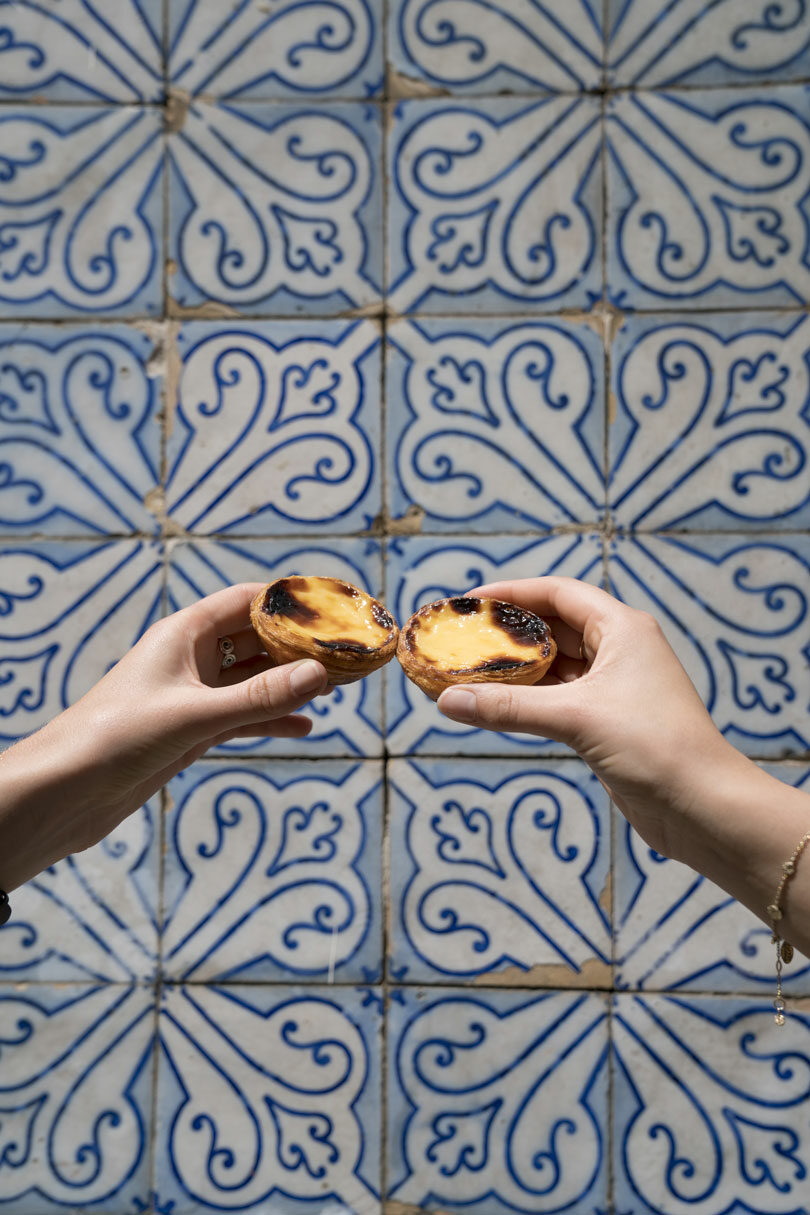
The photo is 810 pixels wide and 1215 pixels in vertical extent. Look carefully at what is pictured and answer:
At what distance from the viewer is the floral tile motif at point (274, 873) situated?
1239 millimetres

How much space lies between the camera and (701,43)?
1278 mm

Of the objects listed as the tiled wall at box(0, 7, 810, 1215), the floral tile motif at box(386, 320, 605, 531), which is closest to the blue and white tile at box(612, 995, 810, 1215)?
the tiled wall at box(0, 7, 810, 1215)

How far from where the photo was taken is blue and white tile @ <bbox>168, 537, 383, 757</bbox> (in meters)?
1.26

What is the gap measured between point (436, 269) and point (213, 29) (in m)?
0.47

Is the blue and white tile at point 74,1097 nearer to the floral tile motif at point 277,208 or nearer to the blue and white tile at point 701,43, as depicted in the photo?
the floral tile motif at point 277,208

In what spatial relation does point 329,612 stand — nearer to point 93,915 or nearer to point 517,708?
point 517,708

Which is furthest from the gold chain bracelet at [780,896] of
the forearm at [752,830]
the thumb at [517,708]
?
the thumb at [517,708]

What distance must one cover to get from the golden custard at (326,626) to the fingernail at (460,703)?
0.37 ft

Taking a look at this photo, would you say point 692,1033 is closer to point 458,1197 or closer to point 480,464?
point 458,1197

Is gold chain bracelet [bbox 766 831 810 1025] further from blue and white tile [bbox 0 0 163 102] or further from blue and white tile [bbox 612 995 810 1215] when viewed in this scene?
blue and white tile [bbox 0 0 163 102]

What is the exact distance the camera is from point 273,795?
1256 mm

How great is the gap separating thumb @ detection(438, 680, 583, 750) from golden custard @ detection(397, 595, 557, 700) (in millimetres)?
66

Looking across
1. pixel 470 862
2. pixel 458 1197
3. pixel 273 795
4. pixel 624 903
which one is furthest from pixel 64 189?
pixel 458 1197

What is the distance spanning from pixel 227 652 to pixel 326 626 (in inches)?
6.8
